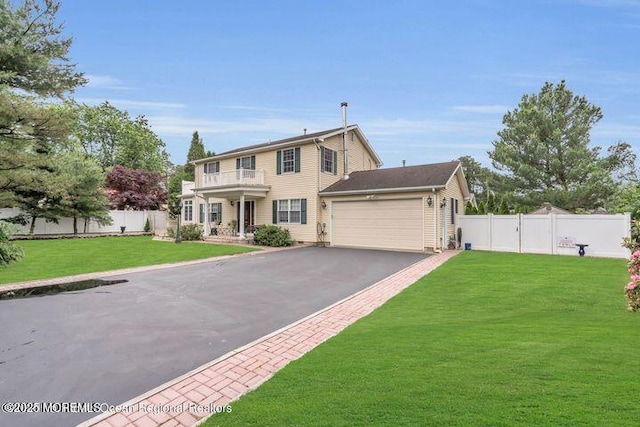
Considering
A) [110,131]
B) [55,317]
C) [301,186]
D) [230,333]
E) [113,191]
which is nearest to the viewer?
[230,333]

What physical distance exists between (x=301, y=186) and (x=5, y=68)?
12.8 meters

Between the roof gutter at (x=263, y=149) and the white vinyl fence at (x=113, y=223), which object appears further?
the white vinyl fence at (x=113, y=223)

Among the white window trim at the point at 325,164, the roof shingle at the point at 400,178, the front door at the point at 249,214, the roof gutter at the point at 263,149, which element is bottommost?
the front door at the point at 249,214

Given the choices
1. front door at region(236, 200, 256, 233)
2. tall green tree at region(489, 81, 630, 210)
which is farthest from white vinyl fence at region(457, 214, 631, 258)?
front door at region(236, 200, 256, 233)

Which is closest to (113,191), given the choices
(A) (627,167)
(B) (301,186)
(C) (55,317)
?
(B) (301,186)

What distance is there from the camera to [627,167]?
3098 centimetres

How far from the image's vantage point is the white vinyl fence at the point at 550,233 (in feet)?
43.6

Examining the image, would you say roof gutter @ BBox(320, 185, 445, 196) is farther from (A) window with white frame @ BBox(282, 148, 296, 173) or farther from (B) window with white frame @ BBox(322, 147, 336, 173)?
(A) window with white frame @ BBox(282, 148, 296, 173)

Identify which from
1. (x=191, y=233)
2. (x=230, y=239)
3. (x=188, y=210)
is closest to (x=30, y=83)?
(x=230, y=239)

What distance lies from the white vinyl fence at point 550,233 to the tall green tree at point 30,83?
1712 cm

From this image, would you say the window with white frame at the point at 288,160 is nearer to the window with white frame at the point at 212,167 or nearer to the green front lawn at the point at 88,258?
the green front lawn at the point at 88,258

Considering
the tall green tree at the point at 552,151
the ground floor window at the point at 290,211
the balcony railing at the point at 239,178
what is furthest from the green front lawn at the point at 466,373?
the tall green tree at the point at 552,151

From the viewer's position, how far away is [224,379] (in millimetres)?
3678

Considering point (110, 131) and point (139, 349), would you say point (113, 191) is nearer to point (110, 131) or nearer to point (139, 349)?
point (110, 131)
